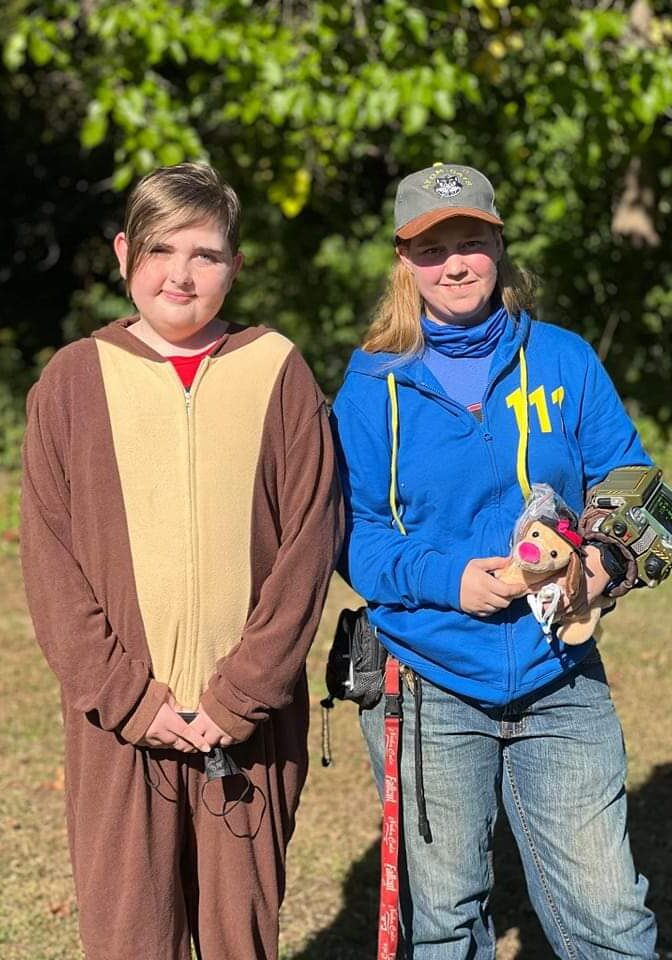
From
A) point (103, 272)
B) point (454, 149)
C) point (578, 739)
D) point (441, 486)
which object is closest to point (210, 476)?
point (441, 486)

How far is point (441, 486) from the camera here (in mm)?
2684

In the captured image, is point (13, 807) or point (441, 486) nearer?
point (441, 486)

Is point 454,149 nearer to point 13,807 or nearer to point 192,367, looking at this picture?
point 13,807

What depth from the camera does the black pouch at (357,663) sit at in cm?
283

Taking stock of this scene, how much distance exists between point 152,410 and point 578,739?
1.08 meters

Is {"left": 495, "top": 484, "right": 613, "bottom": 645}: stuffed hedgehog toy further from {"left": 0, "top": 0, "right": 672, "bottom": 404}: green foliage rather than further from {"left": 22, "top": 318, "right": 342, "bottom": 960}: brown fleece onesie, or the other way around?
{"left": 0, "top": 0, "right": 672, "bottom": 404}: green foliage

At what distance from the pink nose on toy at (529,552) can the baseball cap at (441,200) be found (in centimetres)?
68

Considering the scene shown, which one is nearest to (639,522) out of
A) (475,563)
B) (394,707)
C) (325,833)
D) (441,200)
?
(475,563)

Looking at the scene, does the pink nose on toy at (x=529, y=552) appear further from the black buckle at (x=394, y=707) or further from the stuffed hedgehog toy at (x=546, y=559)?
the black buckle at (x=394, y=707)

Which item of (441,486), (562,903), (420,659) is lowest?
(562,903)

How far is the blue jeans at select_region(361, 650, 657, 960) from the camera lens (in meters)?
2.68

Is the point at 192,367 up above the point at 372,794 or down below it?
above

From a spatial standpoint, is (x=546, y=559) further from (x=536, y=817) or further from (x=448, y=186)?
(x=448, y=186)

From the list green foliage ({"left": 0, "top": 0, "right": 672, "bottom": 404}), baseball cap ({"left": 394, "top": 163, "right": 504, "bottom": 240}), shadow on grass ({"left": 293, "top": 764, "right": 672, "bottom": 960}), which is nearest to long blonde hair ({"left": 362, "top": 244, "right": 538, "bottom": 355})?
baseball cap ({"left": 394, "top": 163, "right": 504, "bottom": 240})
